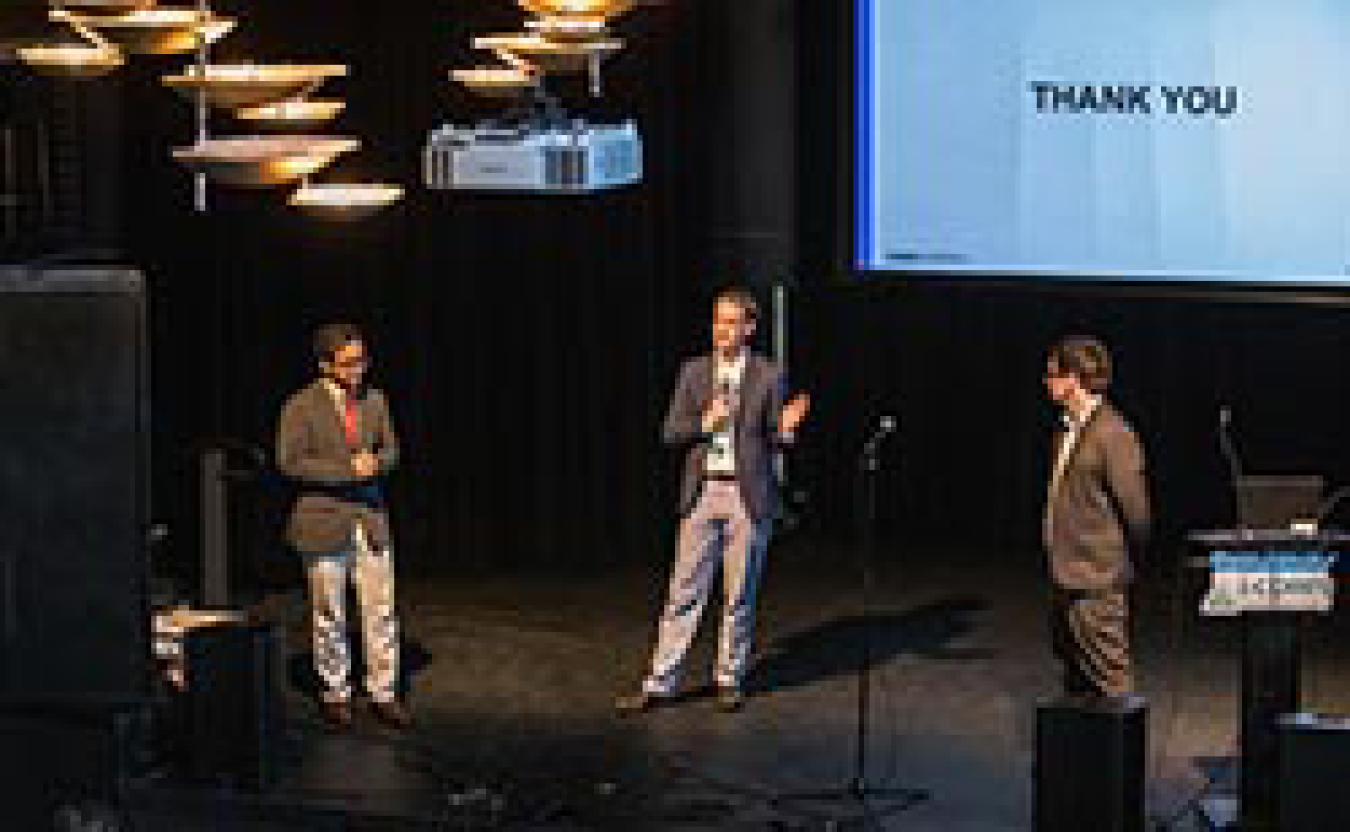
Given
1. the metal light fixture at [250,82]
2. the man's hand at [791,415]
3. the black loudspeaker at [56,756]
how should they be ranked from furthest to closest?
the man's hand at [791,415] → the black loudspeaker at [56,756] → the metal light fixture at [250,82]

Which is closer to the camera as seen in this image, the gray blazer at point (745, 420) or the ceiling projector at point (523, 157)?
the ceiling projector at point (523, 157)

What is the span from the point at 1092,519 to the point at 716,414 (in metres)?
Answer: 1.55

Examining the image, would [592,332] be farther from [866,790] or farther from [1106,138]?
[866,790]

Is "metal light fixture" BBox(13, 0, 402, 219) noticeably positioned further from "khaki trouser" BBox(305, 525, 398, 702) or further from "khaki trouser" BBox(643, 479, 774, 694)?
"khaki trouser" BBox(643, 479, 774, 694)

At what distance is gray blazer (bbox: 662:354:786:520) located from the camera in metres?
12.1

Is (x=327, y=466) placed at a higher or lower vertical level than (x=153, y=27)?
lower

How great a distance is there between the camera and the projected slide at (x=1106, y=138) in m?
12.8

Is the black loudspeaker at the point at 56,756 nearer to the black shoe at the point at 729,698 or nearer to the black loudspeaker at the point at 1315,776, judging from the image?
the black shoe at the point at 729,698

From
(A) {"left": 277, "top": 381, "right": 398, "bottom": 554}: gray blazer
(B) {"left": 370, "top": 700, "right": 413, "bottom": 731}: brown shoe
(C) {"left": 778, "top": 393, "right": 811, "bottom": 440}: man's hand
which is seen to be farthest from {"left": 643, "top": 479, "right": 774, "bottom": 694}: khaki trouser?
(A) {"left": 277, "top": 381, "right": 398, "bottom": 554}: gray blazer

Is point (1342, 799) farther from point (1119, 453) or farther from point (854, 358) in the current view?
point (854, 358)

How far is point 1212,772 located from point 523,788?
2333mm

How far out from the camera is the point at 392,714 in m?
12.4

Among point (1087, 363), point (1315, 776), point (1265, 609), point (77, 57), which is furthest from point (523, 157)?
point (1315, 776)

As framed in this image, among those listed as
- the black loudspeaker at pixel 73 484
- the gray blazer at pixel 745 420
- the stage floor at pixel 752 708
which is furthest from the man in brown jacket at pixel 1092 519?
the black loudspeaker at pixel 73 484
